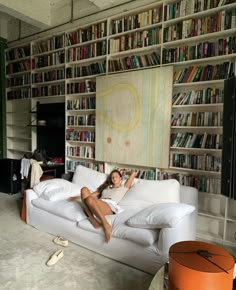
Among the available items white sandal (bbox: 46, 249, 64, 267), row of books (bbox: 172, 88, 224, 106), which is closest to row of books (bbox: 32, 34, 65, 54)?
row of books (bbox: 172, 88, 224, 106)

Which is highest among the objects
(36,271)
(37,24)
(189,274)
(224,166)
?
(37,24)

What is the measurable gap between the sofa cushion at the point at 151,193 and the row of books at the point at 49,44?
2.83 m

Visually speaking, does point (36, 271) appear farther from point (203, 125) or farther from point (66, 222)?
point (203, 125)

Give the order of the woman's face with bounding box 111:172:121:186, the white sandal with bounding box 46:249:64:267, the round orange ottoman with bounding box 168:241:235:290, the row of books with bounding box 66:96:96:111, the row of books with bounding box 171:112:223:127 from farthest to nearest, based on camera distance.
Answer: the row of books with bounding box 66:96:96:111
the woman's face with bounding box 111:172:121:186
the row of books with bounding box 171:112:223:127
the white sandal with bounding box 46:249:64:267
the round orange ottoman with bounding box 168:241:235:290

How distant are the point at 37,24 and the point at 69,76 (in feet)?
3.90

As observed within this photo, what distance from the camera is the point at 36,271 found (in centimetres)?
201

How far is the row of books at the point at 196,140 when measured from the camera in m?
2.68

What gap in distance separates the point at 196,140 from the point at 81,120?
190 centimetres

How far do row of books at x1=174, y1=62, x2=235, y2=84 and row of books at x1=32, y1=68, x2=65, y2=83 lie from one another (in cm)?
210

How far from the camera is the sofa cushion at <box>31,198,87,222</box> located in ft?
8.11

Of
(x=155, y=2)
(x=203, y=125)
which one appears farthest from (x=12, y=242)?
(x=155, y=2)

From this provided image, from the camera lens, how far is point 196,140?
9.29 ft

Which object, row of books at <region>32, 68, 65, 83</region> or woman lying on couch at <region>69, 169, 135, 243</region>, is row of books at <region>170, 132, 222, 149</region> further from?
row of books at <region>32, 68, 65, 83</region>

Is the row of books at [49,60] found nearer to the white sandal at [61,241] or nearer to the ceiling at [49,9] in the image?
the ceiling at [49,9]
